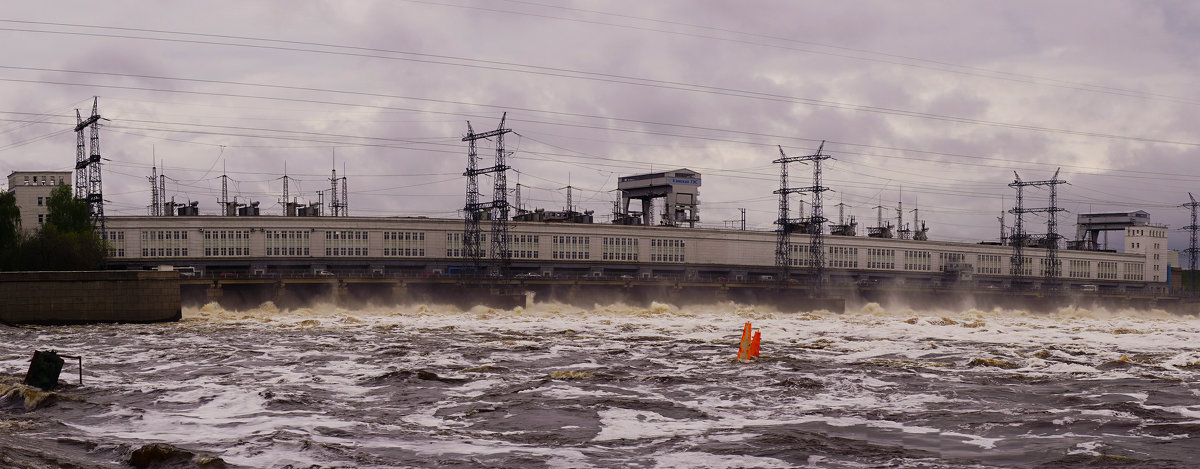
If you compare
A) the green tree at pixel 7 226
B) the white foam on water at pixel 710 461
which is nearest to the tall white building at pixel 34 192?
the green tree at pixel 7 226

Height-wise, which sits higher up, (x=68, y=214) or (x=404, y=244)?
(x=68, y=214)

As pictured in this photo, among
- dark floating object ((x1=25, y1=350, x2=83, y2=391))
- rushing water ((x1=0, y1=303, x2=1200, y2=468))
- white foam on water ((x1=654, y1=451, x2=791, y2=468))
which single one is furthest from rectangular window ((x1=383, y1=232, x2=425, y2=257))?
white foam on water ((x1=654, y1=451, x2=791, y2=468))

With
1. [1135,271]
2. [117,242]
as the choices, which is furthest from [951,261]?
[117,242]

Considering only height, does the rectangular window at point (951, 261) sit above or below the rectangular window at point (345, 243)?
below

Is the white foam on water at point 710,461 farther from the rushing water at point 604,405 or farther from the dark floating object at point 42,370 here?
the dark floating object at point 42,370

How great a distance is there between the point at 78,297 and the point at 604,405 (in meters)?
41.5

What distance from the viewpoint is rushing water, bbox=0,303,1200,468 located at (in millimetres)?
15352

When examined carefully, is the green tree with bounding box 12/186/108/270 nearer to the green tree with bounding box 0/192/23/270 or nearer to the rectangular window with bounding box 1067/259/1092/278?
the green tree with bounding box 0/192/23/270

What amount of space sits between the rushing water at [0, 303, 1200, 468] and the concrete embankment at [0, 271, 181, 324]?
44.3 ft

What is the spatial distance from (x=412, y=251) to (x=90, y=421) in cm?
8199

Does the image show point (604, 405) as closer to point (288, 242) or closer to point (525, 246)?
point (288, 242)

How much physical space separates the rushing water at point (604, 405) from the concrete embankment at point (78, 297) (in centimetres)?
1349

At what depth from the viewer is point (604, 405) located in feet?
68.4

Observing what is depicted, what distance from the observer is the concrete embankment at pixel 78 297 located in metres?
50.5
